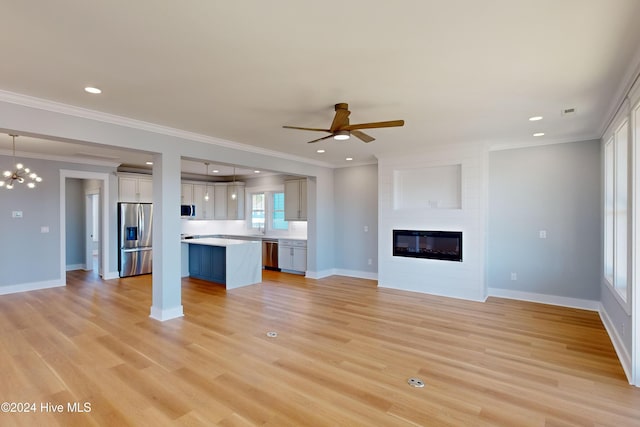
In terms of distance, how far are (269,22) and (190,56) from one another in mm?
782

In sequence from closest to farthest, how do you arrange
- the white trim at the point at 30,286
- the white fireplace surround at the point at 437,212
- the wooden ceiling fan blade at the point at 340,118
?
the wooden ceiling fan blade at the point at 340,118
the white fireplace surround at the point at 437,212
the white trim at the point at 30,286

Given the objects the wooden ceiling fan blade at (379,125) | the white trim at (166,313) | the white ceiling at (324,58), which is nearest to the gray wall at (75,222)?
the white trim at (166,313)

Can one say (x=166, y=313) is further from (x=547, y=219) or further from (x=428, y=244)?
(x=547, y=219)

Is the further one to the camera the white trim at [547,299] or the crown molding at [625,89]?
the white trim at [547,299]

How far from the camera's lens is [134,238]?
24.4 ft

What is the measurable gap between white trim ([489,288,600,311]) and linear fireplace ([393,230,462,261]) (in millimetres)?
937

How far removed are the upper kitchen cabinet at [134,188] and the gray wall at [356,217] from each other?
4531mm

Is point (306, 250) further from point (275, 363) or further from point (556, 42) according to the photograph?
point (556, 42)

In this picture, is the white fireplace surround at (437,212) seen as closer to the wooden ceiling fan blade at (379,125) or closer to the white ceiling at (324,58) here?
the white ceiling at (324,58)

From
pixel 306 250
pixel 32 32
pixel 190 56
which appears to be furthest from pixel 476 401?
pixel 306 250

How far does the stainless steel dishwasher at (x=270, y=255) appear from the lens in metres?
8.34

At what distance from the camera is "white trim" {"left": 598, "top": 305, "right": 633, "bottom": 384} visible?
2930 mm

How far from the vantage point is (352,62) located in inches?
101

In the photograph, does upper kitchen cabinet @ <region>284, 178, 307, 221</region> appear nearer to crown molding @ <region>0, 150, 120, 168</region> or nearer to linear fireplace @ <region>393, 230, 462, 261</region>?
linear fireplace @ <region>393, 230, 462, 261</region>
